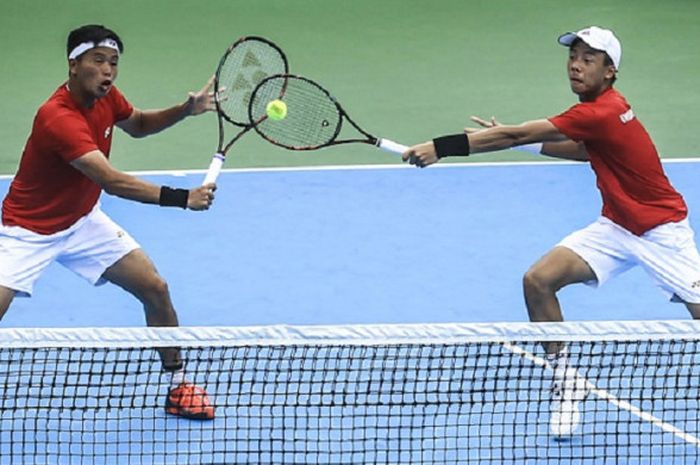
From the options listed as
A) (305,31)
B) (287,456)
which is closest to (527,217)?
(287,456)

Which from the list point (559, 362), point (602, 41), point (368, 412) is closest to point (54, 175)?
point (368, 412)

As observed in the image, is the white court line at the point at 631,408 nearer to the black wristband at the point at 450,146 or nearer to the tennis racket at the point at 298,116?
the black wristband at the point at 450,146

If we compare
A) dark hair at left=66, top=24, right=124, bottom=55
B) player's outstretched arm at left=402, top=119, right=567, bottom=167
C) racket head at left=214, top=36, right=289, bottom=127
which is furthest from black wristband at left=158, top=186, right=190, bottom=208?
racket head at left=214, top=36, right=289, bottom=127

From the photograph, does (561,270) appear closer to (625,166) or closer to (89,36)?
(625,166)

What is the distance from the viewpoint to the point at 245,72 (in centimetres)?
850

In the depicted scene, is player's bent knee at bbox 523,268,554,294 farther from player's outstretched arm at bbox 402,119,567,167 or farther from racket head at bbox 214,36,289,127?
racket head at bbox 214,36,289,127

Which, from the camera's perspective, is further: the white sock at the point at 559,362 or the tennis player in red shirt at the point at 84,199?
the white sock at the point at 559,362

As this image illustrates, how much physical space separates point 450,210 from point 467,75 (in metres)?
4.29

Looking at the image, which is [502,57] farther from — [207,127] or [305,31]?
[207,127]

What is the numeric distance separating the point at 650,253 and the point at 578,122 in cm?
78

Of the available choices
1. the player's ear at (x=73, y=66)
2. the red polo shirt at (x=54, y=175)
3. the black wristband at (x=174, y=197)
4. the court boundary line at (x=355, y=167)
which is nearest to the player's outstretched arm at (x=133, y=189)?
the black wristband at (x=174, y=197)

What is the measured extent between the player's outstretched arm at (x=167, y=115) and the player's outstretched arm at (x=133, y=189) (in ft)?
2.94

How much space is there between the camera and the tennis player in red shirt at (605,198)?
7441 mm

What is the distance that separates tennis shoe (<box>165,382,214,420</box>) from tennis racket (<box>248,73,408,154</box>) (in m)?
1.34
